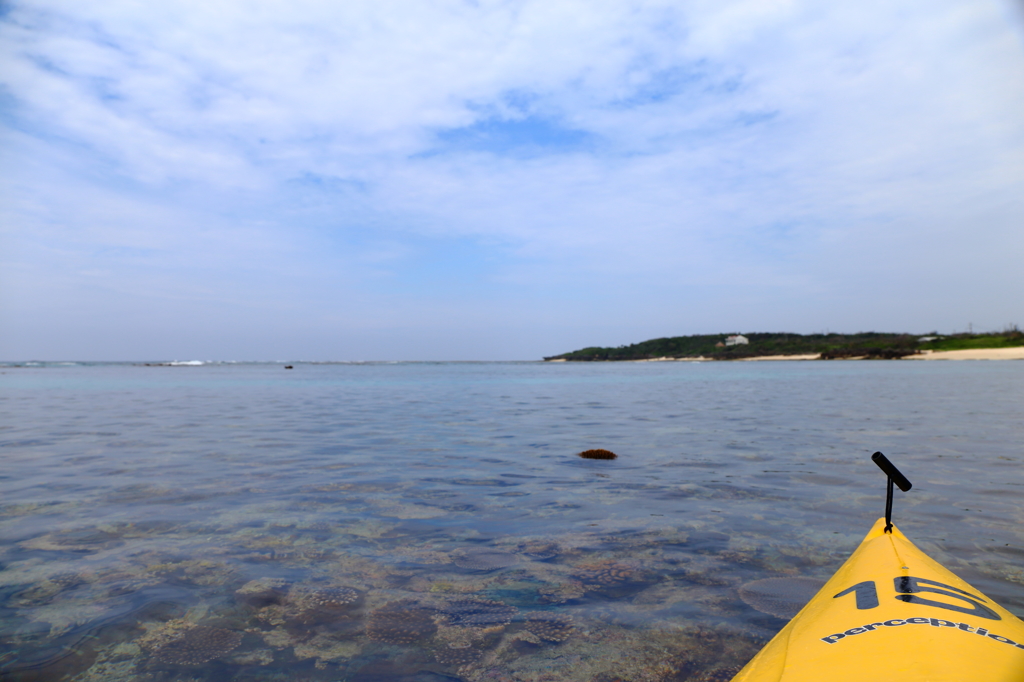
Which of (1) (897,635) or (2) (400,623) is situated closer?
(1) (897,635)

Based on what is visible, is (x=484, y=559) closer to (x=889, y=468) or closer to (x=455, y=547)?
(x=455, y=547)

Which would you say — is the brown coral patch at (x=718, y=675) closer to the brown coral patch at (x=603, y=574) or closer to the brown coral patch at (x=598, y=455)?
the brown coral patch at (x=603, y=574)

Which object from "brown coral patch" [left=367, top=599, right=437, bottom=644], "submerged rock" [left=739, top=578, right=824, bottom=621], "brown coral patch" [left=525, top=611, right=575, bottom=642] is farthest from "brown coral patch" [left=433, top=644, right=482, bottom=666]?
"submerged rock" [left=739, top=578, right=824, bottom=621]

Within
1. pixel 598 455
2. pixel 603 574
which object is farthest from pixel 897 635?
pixel 598 455

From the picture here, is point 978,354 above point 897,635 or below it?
above

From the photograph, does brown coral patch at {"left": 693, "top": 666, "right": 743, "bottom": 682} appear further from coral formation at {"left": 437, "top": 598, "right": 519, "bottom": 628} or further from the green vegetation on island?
the green vegetation on island

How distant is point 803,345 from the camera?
458 feet

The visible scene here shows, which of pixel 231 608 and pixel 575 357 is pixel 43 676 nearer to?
pixel 231 608

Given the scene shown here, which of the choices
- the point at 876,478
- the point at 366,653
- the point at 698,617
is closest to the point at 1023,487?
the point at 876,478

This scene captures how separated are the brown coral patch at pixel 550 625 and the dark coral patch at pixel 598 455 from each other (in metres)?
7.08

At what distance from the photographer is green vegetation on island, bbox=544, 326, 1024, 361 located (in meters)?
111

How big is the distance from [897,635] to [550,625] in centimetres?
248

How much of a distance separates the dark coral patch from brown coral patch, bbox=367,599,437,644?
7.21m

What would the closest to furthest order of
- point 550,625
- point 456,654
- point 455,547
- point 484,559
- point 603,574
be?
point 456,654, point 550,625, point 603,574, point 484,559, point 455,547
